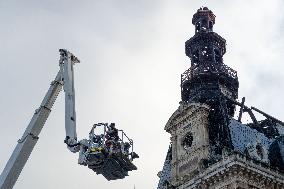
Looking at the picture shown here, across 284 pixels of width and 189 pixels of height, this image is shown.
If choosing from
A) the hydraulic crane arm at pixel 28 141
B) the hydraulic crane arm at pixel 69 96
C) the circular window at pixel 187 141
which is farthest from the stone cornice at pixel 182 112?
the hydraulic crane arm at pixel 28 141

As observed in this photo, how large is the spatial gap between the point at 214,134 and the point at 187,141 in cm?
241

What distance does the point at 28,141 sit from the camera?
18688mm

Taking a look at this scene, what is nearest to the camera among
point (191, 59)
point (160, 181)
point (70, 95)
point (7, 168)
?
point (7, 168)

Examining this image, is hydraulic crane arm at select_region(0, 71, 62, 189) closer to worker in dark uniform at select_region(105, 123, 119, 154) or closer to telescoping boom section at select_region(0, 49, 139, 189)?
telescoping boom section at select_region(0, 49, 139, 189)

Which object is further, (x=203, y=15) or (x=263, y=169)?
(x=203, y=15)

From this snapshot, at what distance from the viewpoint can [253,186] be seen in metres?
31.2

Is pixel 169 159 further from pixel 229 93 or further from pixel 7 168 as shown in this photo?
pixel 7 168

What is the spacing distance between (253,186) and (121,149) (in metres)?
16.4

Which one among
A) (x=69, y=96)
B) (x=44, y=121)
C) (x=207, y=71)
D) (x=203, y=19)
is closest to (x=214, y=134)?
(x=207, y=71)

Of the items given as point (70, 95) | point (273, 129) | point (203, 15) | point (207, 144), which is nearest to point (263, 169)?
point (207, 144)

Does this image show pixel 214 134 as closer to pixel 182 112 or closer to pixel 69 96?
pixel 182 112

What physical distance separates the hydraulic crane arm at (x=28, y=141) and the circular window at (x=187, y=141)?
1814 centimetres

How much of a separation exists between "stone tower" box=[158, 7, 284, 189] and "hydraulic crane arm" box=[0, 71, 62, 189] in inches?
599

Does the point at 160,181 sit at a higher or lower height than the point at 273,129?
lower
